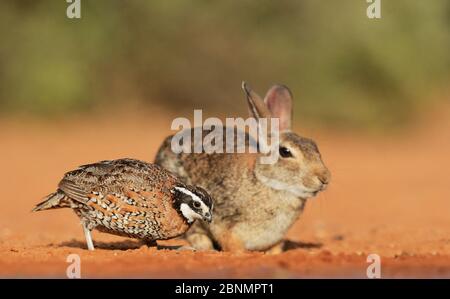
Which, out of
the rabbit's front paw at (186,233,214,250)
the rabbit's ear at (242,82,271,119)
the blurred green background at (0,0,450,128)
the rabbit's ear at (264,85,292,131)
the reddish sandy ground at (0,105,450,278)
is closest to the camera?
the reddish sandy ground at (0,105,450,278)

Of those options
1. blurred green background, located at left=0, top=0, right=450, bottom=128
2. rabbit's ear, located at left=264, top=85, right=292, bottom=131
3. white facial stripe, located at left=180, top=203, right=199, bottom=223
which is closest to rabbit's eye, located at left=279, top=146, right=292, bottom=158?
rabbit's ear, located at left=264, top=85, right=292, bottom=131

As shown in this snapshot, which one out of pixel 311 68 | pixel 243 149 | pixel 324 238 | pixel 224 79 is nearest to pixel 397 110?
pixel 311 68

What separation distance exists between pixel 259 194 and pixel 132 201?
5.41ft

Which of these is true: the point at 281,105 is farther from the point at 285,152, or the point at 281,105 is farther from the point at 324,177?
the point at 324,177

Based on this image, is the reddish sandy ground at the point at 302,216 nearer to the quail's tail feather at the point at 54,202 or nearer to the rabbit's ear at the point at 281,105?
the quail's tail feather at the point at 54,202

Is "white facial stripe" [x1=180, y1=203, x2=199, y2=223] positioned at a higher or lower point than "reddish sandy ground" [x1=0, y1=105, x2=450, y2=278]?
higher

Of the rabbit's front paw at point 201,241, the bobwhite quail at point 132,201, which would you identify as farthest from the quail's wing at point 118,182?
the rabbit's front paw at point 201,241

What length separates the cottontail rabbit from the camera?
9.01 meters

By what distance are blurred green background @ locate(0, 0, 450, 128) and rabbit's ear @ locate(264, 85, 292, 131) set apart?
10849mm

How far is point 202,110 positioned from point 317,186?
41.7ft

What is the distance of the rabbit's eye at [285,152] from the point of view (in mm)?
9102

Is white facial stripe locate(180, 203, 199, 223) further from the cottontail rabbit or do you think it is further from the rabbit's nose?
the rabbit's nose
